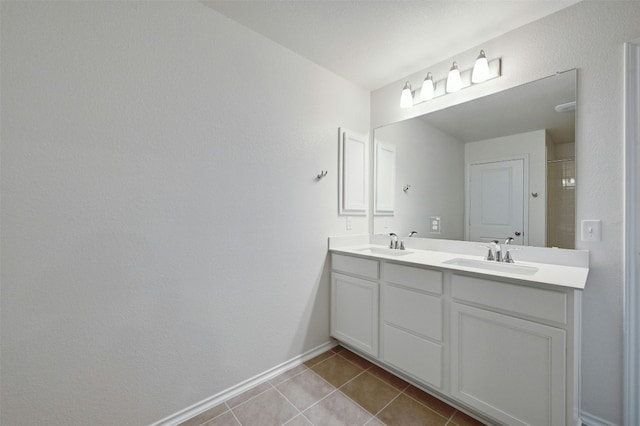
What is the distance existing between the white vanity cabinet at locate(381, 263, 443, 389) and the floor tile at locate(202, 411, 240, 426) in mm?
1016

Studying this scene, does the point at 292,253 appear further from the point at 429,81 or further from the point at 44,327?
the point at 429,81

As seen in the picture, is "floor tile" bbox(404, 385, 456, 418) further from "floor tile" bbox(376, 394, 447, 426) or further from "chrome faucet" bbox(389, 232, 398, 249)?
"chrome faucet" bbox(389, 232, 398, 249)

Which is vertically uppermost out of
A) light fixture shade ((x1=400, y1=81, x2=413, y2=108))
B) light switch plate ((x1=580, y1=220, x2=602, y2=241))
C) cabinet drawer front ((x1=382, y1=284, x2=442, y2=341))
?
light fixture shade ((x1=400, y1=81, x2=413, y2=108))

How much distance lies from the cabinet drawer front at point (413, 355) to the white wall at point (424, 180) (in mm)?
846

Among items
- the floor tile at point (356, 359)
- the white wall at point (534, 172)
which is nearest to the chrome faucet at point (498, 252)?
Answer: the white wall at point (534, 172)

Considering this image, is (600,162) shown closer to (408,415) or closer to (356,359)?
(408,415)

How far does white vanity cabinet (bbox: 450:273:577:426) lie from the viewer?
3.74 feet

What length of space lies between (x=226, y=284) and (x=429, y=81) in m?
2.12

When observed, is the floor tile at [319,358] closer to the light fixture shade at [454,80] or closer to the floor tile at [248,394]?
the floor tile at [248,394]

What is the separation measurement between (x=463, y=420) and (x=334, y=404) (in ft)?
2.38

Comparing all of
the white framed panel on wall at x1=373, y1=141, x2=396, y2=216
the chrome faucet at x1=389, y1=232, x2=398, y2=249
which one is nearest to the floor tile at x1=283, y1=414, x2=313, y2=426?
the chrome faucet at x1=389, y1=232, x2=398, y2=249

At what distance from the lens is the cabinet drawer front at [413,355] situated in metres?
1.56

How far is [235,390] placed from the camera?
169 cm

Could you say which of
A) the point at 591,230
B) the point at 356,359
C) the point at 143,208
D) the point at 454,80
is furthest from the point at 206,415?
the point at 454,80
